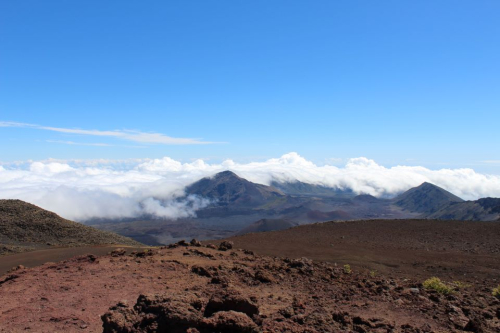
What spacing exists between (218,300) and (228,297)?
16 centimetres

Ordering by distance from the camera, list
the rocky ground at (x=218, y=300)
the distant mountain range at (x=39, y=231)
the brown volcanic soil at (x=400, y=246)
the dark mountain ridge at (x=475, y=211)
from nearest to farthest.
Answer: the rocky ground at (x=218, y=300), the brown volcanic soil at (x=400, y=246), the distant mountain range at (x=39, y=231), the dark mountain ridge at (x=475, y=211)

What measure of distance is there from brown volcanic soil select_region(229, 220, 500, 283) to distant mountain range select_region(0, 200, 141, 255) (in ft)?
47.3

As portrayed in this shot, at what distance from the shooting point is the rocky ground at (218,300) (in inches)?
206

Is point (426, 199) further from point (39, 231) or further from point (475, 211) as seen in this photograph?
point (39, 231)

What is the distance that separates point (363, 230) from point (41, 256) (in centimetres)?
2134

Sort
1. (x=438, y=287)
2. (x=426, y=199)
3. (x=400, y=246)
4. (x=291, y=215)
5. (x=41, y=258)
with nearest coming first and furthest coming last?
(x=438, y=287) → (x=41, y=258) → (x=400, y=246) → (x=291, y=215) → (x=426, y=199)

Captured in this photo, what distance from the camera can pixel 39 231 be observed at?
2889 centimetres

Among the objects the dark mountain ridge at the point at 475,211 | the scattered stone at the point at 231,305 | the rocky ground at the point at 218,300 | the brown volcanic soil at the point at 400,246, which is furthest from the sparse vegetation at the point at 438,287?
the dark mountain ridge at the point at 475,211

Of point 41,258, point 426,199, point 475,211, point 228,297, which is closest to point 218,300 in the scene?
point 228,297

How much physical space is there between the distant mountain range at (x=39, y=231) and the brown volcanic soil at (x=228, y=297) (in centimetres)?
1669

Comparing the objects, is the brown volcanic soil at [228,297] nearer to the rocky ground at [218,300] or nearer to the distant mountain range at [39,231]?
the rocky ground at [218,300]

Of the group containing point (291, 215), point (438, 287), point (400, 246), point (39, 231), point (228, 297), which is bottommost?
point (291, 215)

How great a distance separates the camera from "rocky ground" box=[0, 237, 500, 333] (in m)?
5.24

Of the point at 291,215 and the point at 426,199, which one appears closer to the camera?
the point at 291,215
